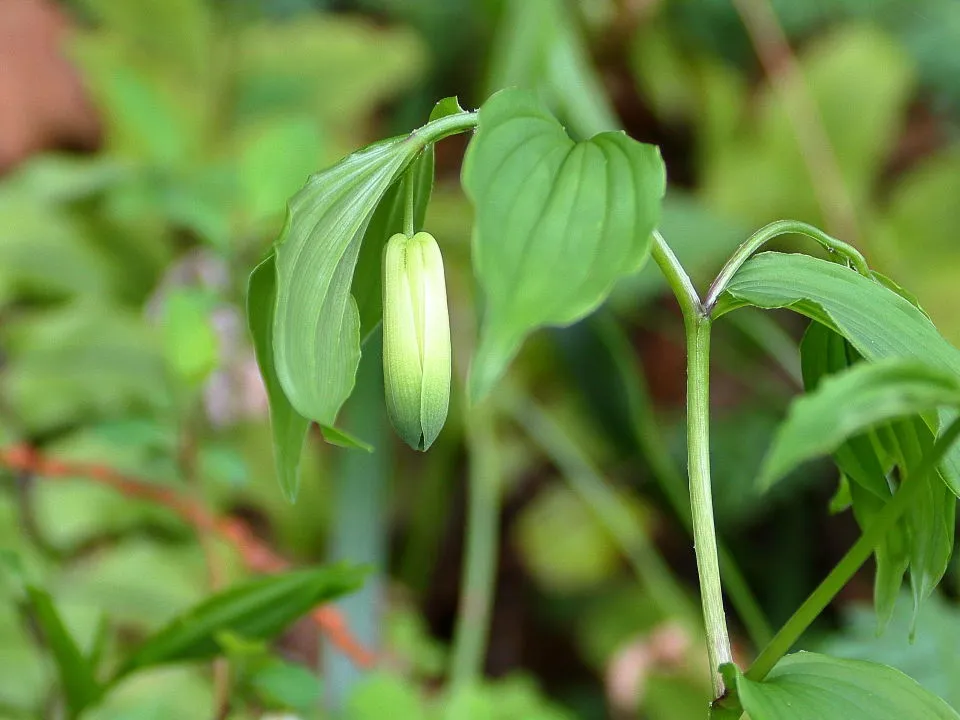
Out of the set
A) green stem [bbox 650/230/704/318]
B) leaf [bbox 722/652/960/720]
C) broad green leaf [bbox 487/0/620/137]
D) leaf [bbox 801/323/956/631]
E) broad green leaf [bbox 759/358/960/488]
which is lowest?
leaf [bbox 722/652/960/720]

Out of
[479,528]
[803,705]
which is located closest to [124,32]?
[479,528]

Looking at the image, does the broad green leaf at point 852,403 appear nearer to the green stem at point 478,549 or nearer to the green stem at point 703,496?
the green stem at point 703,496

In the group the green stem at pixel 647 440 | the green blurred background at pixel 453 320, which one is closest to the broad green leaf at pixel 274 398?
the green blurred background at pixel 453 320

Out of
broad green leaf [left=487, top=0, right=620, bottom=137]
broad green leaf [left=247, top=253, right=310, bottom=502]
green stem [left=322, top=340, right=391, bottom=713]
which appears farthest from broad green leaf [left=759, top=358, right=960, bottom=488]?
broad green leaf [left=487, top=0, right=620, bottom=137]

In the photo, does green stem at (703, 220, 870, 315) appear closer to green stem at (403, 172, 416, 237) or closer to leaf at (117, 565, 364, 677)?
green stem at (403, 172, 416, 237)

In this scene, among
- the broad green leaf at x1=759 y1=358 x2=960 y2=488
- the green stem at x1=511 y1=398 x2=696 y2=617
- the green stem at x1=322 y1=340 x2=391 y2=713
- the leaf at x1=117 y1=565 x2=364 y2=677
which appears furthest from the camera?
the green stem at x1=511 y1=398 x2=696 y2=617

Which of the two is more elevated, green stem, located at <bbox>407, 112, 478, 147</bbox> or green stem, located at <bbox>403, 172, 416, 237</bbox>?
green stem, located at <bbox>407, 112, 478, 147</bbox>

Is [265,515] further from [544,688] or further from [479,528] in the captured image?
[544,688]
